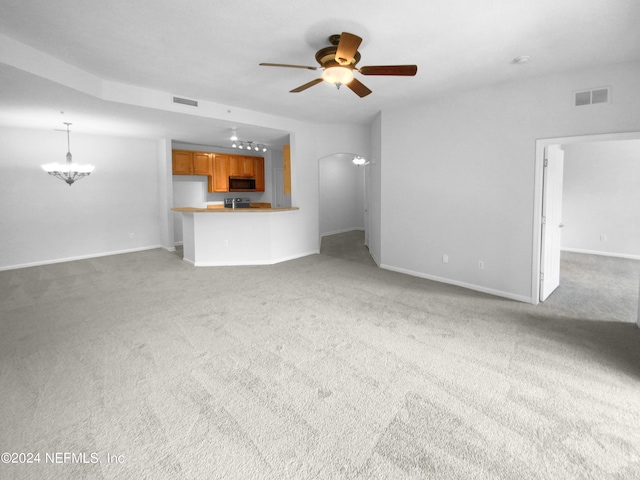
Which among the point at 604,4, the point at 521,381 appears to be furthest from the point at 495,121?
the point at 521,381

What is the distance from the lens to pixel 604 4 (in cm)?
230

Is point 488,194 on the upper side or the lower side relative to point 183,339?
upper

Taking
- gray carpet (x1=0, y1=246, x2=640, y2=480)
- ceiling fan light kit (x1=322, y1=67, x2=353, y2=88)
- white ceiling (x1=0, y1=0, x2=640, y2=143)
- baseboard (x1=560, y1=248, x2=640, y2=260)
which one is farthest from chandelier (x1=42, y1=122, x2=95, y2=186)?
baseboard (x1=560, y1=248, x2=640, y2=260)

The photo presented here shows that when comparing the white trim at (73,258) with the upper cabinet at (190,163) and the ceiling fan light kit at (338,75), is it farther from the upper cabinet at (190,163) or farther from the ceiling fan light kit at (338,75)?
the ceiling fan light kit at (338,75)

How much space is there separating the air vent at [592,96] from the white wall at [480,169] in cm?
5

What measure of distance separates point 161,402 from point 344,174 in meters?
8.47

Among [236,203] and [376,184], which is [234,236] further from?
[376,184]

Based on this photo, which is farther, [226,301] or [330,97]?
[330,97]

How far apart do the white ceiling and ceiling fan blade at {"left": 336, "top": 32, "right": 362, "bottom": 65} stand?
0.25 m

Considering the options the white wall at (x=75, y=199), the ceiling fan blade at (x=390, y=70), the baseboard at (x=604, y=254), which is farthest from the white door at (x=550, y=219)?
the white wall at (x=75, y=199)

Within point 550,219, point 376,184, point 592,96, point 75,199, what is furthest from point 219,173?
point 592,96

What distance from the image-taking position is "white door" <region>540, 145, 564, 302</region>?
3.80 meters

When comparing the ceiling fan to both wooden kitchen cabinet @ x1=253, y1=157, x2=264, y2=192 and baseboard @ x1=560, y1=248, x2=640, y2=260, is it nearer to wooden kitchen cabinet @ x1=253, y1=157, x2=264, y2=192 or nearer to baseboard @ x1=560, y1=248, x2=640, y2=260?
wooden kitchen cabinet @ x1=253, y1=157, x2=264, y2=192

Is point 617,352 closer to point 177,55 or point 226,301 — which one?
point 226,301
